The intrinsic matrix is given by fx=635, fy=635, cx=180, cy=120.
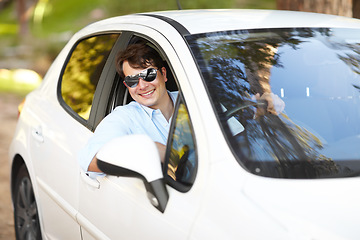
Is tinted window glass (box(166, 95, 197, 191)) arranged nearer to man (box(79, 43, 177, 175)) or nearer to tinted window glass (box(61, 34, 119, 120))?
man (box(79, 43, 177, 175))

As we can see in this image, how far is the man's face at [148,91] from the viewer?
3029 mm

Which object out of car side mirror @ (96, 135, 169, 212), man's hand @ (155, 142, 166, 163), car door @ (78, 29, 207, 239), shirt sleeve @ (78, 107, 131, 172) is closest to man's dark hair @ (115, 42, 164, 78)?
car door @ (78, 29, 207, 239)

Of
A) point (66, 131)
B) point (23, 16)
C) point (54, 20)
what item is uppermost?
point (66, 131)

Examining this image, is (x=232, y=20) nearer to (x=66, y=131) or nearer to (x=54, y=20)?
(x=66, y=131)

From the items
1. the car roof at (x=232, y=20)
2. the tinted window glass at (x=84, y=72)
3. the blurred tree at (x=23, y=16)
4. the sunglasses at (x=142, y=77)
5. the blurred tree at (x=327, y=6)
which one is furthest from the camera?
the blurred tree at (x=23, y=16)

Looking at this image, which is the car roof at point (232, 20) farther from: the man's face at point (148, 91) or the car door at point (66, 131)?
the car door at point (66, 131)

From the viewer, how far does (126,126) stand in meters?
2.88

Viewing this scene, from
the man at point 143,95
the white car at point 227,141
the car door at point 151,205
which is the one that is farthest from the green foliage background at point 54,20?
the car door at point 151,205

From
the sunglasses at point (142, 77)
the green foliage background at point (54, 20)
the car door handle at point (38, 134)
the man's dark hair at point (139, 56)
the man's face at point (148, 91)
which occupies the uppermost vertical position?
the man's dark hair at point (139, 56)

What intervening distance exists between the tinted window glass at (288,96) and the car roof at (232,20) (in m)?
0.06

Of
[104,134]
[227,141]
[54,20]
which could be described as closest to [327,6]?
[104,134]

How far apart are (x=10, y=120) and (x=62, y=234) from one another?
6785mm

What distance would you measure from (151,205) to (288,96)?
74cm

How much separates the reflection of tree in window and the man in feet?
1.31
